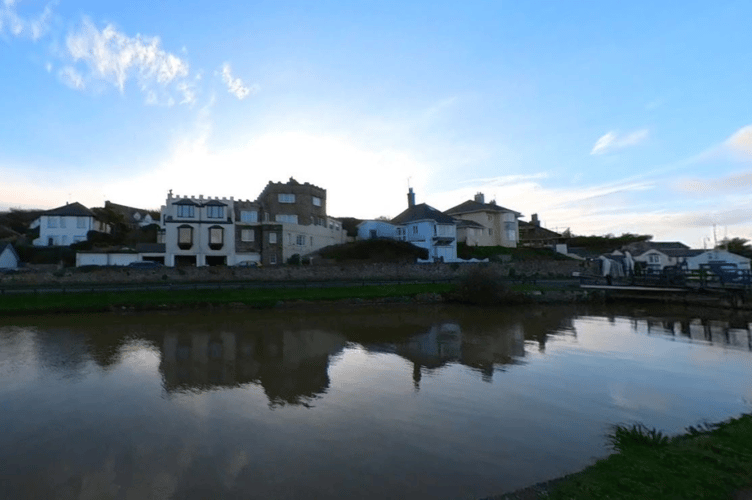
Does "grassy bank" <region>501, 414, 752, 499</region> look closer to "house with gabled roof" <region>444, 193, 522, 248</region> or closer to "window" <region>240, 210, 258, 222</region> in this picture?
"window" <region>240, 210, 258, 222</region>

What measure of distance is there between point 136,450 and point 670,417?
408 inches

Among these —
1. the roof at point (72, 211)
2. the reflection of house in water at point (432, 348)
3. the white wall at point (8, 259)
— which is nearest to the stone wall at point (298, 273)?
the white wall at point (8, 259)

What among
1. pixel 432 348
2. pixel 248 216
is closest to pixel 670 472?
pixel 432 348

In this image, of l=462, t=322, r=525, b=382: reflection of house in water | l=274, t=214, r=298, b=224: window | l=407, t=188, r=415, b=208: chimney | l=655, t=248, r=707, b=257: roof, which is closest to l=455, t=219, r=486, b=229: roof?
l=407, t=188, r=415, b=208: chimney

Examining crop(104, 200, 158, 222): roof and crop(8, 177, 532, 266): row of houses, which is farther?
crop(104, 200, 158, 222): roof

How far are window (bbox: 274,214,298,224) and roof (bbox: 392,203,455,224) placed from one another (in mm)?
13688

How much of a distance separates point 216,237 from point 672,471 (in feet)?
156

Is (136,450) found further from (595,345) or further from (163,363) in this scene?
(595,345)

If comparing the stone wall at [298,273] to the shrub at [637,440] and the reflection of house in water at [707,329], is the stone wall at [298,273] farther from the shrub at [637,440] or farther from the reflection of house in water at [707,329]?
the shrub at [637,440]

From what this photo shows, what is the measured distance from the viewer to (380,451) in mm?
7285

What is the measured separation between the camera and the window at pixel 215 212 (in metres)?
47.6

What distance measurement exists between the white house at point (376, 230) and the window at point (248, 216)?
47.9ft

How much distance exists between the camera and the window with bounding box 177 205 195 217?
4672cm

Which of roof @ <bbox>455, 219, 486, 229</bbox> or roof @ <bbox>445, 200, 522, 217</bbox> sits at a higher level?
roof @ <bbox>445, 200, 522, 217</bbox>
